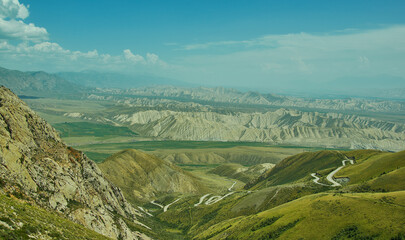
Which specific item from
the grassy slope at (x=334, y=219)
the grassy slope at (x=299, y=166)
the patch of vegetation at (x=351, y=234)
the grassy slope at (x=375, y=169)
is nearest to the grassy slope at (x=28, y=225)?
the grassy slope at (x=334, y=219)

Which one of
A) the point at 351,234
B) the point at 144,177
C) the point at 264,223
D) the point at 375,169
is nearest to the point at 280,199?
the point at 264,223

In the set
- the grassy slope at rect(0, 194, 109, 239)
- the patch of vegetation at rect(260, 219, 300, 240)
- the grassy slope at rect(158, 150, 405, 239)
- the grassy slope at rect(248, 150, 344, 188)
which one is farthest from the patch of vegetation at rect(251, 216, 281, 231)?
the grassy slope at rect(248, 150, 344, 188)

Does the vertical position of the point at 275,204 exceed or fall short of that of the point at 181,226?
it exceeds it

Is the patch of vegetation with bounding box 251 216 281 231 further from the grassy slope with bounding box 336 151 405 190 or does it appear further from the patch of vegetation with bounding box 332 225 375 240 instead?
the grassy slope with bounding box 336 151 405 190

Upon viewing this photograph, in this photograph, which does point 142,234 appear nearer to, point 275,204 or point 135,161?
point 275,204

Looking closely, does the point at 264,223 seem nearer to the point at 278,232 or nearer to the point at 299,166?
the point at 278,232

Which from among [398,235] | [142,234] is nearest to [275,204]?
[142,234]


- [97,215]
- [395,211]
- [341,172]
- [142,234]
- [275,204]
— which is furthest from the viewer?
[341,172]
